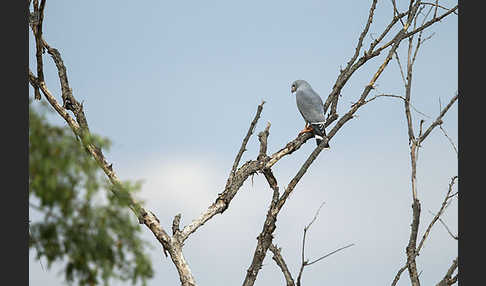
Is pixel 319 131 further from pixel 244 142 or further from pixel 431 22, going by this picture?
pixel 431 22

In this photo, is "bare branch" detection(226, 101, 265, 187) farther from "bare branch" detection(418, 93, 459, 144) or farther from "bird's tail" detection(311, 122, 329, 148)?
"bare branch" detection(418, 93, 459, 144)

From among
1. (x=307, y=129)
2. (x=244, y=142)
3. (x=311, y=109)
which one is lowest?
(x=244, y=142)

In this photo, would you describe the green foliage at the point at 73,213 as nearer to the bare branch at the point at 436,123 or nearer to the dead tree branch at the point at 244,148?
the dead tree branch at the point at 244,148

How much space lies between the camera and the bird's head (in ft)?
14.9

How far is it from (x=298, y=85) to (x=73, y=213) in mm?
2892

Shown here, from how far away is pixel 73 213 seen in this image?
6.32 feet

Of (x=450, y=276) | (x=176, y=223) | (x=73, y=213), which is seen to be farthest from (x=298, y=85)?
(x=73, y=213)

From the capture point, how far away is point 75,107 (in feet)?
12.1

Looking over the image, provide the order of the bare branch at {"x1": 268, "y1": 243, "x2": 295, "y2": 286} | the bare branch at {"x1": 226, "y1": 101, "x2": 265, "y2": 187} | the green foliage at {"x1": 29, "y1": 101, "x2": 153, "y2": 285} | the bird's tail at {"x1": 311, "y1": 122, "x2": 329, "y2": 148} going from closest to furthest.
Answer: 1. the green foliage at {"x1": 29, "y1": 101, "x2": 153, "y2": 285}
2. the bare branch at {"x1": 226, "y1": 101, "x2": 265, "y2": 187}
3. the bare branch at {"x1": 268, "y1": 243, "x2": 295, "y2": 286}
4. the bird's tail at {"x1": 311, "y1": 122, "x2": 329, "y2": 148}

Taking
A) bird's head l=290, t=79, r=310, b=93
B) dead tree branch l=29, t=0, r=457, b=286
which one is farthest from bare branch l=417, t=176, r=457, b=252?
bird's head l=290, t=79, r=310, b=93

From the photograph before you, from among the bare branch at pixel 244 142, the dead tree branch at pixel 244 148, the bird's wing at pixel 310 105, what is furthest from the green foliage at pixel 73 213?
the bird's wing at pixel 310 105

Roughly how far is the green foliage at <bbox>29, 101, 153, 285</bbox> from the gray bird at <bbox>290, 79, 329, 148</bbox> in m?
2.20
